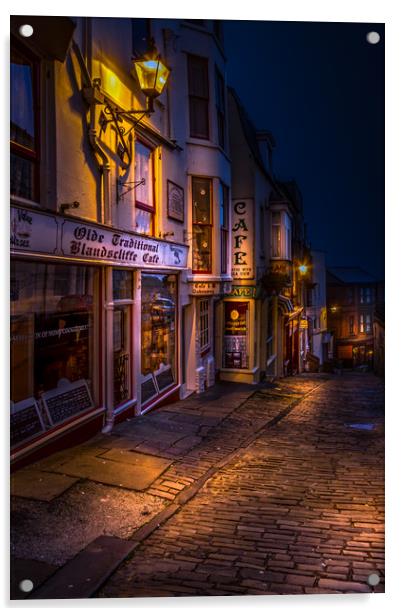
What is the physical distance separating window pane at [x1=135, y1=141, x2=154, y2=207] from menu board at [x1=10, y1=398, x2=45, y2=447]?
142 inches

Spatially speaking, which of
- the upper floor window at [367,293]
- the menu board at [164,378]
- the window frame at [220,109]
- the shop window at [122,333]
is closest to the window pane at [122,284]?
the shop window at [122,333]

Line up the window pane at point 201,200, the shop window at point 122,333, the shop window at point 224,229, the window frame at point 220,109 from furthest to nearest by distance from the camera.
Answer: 1. the shop window at point 224,229
2. the window pane at point 201,200
3. the window frame at point 220,109
4. the shop window at point 122,333

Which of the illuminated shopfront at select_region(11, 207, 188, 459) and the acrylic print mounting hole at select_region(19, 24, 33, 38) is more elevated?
the acrylic print mounting hole at select_region(19, 24, 33, 38)

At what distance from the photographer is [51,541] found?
418 cm

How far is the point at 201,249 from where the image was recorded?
10.2 m

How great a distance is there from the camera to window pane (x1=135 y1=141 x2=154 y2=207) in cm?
778

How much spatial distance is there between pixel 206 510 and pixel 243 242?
8.56 meters

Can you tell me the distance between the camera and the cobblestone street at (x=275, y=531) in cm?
394

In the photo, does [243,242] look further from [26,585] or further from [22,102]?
[26,585]

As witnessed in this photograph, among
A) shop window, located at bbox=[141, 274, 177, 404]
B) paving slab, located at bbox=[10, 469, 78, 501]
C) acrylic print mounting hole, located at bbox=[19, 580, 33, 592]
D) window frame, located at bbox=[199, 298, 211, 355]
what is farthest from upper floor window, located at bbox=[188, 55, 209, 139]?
acrylic print mounting hole, located at bbox=[19, 580, 33, 592]

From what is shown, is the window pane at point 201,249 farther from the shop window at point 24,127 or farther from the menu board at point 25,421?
the menu board at point 25,421

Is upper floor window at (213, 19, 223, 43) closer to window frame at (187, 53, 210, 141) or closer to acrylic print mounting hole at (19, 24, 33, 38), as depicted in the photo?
acrylic print mounting hole at (19, 24, 33, 38)

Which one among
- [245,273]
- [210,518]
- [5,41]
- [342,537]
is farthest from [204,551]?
[245,273]

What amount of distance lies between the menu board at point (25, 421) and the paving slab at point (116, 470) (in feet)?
1.60
